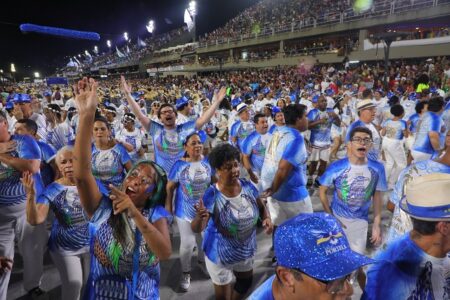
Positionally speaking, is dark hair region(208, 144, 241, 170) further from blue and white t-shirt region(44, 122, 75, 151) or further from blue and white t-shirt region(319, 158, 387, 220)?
blue and white t-shirt region(44, 122, 75, 151)

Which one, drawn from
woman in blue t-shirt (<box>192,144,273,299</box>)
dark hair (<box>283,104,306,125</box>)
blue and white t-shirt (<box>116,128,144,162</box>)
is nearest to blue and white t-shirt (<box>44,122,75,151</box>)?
blue and white t-shirt (<box>116,128,144,162</box>)

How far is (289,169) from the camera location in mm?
4188

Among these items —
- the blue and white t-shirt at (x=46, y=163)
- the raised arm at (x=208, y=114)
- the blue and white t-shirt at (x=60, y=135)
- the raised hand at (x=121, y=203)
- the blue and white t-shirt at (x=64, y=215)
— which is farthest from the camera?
the blue and white t-shirt at (x=60, y=135)

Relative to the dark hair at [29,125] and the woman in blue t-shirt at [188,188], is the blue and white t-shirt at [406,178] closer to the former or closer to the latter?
the woman in blue t-shirt at [188,188]

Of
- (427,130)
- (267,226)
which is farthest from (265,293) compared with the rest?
(427,130)

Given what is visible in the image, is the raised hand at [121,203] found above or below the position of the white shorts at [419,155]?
above

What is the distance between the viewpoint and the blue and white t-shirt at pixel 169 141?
5500 mm

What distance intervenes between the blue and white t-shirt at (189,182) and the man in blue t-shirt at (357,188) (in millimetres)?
1555

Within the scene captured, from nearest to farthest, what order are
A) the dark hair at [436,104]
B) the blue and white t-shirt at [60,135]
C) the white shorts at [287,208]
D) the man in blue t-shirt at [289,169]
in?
the man in blue t-shirt at [289,169], the white shorts at [287,208], the dark hair at [436,104], the blue and white t-shirt at [60,135]

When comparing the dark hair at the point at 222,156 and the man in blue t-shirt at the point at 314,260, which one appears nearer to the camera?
the man in blue t-shirt at the point at 314,260

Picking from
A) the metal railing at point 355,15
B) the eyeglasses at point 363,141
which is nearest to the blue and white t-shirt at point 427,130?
the eyeglasses at point 363,141

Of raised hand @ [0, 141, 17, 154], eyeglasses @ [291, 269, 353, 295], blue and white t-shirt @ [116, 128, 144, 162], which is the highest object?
raised hand @ [0, 141, 17, 154]

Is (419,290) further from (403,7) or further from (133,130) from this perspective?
(403,7)

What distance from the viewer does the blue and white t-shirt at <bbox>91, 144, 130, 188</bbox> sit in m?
4.65
